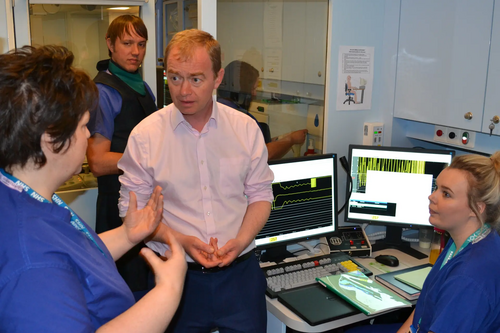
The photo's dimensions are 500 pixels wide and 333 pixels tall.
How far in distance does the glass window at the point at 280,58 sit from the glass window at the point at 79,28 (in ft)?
1.86

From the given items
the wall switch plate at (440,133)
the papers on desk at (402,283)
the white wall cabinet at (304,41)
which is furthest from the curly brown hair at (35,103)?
the wall switch plate at (440,133)

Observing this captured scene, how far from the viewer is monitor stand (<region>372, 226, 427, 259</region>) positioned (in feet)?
8.42

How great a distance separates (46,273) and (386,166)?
205 centimetres

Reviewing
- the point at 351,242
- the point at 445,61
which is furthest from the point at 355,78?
the point at 351,242

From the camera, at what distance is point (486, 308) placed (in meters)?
1.45

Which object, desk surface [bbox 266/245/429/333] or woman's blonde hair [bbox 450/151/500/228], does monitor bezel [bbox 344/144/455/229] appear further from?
woman's blonde hair [bbox 450/151/500/228]

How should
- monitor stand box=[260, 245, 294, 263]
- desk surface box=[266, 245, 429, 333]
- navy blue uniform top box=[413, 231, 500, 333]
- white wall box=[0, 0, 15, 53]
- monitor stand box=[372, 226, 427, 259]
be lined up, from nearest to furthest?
navy blue uniform top box=[413, 231, 500, 333]
desk surface box=[266, 245, 429, 333]
white wall box=[0, 0, 15, 53]
monitor stand box=[260, 245, 294, 263]
monitor stand box=[372, 226, 427, 259]

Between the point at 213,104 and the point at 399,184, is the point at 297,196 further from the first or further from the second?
the point at 213,104

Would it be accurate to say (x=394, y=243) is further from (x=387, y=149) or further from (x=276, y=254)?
(x=276, y=254)

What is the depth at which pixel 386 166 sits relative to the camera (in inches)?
99.0

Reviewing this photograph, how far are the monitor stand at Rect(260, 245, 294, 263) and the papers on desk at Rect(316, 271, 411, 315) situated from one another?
322mm

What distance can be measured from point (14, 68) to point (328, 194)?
1827mm

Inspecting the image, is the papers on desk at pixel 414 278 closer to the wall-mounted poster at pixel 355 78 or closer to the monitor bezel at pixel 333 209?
the monitor bezel at pixel 333 209

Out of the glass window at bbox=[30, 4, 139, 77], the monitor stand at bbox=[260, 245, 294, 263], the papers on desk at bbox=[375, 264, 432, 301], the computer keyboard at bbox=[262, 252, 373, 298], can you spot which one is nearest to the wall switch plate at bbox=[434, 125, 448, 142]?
the papers on desk at bbox=[375, 264, 432, 301]
